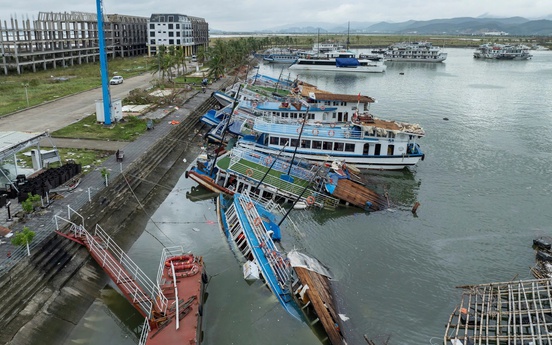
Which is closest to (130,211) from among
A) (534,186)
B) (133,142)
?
(133,142)

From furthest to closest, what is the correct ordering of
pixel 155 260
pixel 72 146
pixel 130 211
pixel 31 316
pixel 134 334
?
pixel 72 146 < pixel 130 211 < pixel 155 260 < pixel 134 334 < pixel 31 316

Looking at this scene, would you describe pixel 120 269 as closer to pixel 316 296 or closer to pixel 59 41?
pixel 316 296

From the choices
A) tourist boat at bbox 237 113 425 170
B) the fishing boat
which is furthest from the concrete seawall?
tourist boat at bbox 237 113 425 170

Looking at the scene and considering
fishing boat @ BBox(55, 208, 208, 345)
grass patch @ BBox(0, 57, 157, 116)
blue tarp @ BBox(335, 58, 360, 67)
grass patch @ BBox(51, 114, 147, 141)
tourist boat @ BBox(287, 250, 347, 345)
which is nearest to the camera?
fishing boat @ BBox(55, 208, 208, 345)

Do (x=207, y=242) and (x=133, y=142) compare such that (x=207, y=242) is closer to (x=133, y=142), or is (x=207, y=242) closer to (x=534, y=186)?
(x=133, y=142)

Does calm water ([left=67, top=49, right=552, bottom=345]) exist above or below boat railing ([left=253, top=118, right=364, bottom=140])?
below

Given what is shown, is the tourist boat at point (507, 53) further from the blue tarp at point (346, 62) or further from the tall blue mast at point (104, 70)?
the tall blue mast at point (104, 70)

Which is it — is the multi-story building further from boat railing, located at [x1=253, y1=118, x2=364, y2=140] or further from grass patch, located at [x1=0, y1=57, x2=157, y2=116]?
boat railing, located at [x1=253, y1=118, x2=364, y2=140]
